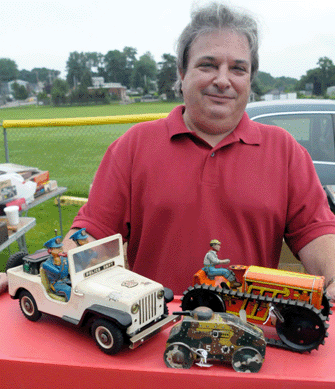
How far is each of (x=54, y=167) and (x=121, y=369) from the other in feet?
26.5

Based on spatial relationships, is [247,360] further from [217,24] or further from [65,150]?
[65,150]

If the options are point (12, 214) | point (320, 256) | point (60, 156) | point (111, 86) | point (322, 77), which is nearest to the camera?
point (320, 256)

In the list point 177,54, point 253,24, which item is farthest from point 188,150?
point 253,24

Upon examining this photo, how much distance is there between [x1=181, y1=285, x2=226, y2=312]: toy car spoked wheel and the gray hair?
0.97 meters

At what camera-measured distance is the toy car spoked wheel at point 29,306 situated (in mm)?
1084

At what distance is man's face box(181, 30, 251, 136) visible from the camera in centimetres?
142

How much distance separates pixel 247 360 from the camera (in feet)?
2.79

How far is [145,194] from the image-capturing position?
1630mm

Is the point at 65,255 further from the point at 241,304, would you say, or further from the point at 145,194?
the point at 145,194

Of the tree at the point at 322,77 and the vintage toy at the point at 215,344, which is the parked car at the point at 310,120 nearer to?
the vintage toy at the point at 215,344

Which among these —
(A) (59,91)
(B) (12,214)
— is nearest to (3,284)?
(B) (12,214)

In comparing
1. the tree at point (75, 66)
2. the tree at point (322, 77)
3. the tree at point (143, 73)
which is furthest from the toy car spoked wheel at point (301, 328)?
the tree at point (75, 66)

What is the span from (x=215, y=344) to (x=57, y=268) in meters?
0.46

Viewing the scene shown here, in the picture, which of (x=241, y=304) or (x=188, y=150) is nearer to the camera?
(x=241, y=304)
